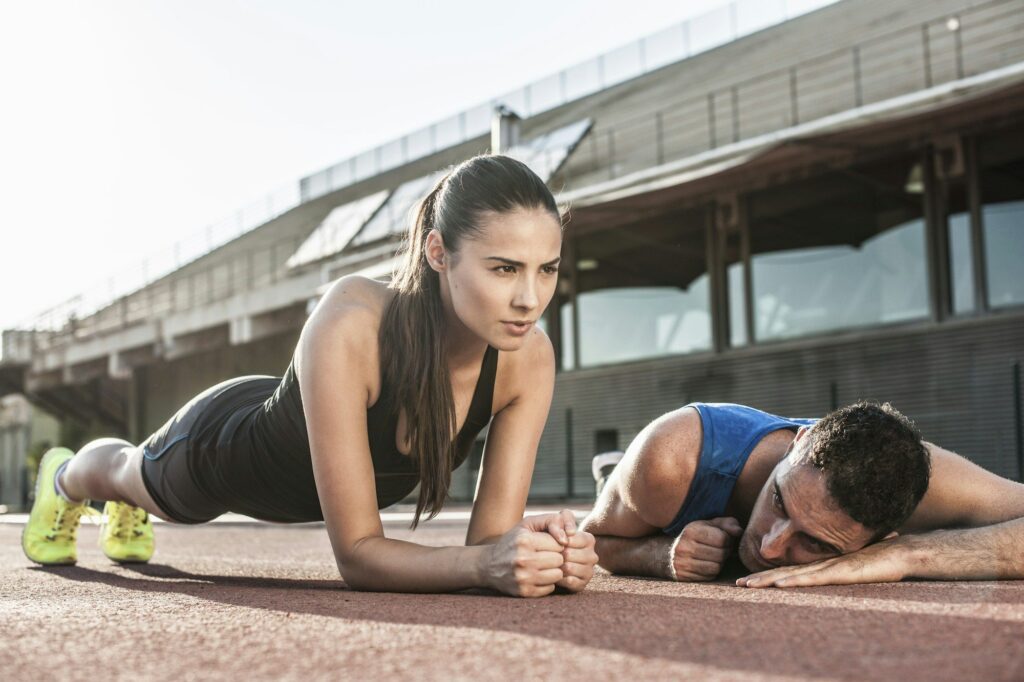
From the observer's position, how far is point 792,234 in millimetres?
12352

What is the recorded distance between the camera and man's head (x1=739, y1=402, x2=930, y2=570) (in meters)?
2.70

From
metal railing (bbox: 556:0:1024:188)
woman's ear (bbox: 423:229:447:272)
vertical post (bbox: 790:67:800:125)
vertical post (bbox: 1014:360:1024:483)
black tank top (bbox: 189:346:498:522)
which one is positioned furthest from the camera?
vertical post (bbox: 790:67:800:125)

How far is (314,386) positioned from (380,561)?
521 millimetres

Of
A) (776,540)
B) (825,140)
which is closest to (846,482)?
(776,540)

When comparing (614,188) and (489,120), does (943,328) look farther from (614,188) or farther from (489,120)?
(489,120)

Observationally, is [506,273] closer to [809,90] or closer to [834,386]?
[834,386]

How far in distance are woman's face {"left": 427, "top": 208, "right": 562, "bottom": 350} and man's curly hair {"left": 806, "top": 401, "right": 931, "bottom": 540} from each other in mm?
860

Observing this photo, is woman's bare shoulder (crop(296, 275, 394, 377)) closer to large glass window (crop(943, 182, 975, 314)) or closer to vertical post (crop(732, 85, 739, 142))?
large glass window (crop(943, 182, 975, 314))

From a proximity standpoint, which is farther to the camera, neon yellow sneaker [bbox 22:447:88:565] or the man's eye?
neon yellow sneaker [bbox 22:447:88:565]

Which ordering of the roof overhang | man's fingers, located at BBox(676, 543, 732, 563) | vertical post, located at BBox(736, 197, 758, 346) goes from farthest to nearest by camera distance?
vertical post, located at BBox(736, 197, 758, 346), the roof overhang, man's fingers, located at BBox(676, 543, 732, 563)

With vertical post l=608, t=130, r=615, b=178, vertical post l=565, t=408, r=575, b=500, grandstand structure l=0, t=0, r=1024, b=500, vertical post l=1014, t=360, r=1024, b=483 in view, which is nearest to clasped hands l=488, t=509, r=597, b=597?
grandstand structure l=0, t=0, r=1024, b=500

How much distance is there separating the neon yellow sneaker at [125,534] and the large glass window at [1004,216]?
356 inches

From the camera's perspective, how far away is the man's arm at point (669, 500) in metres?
3.22

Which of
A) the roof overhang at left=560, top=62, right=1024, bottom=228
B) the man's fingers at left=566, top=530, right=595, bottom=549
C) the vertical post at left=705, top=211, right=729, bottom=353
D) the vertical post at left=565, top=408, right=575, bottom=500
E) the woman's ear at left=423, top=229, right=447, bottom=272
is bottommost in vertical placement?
the vertical post at left=565, top=408, right=575, bottom=500
